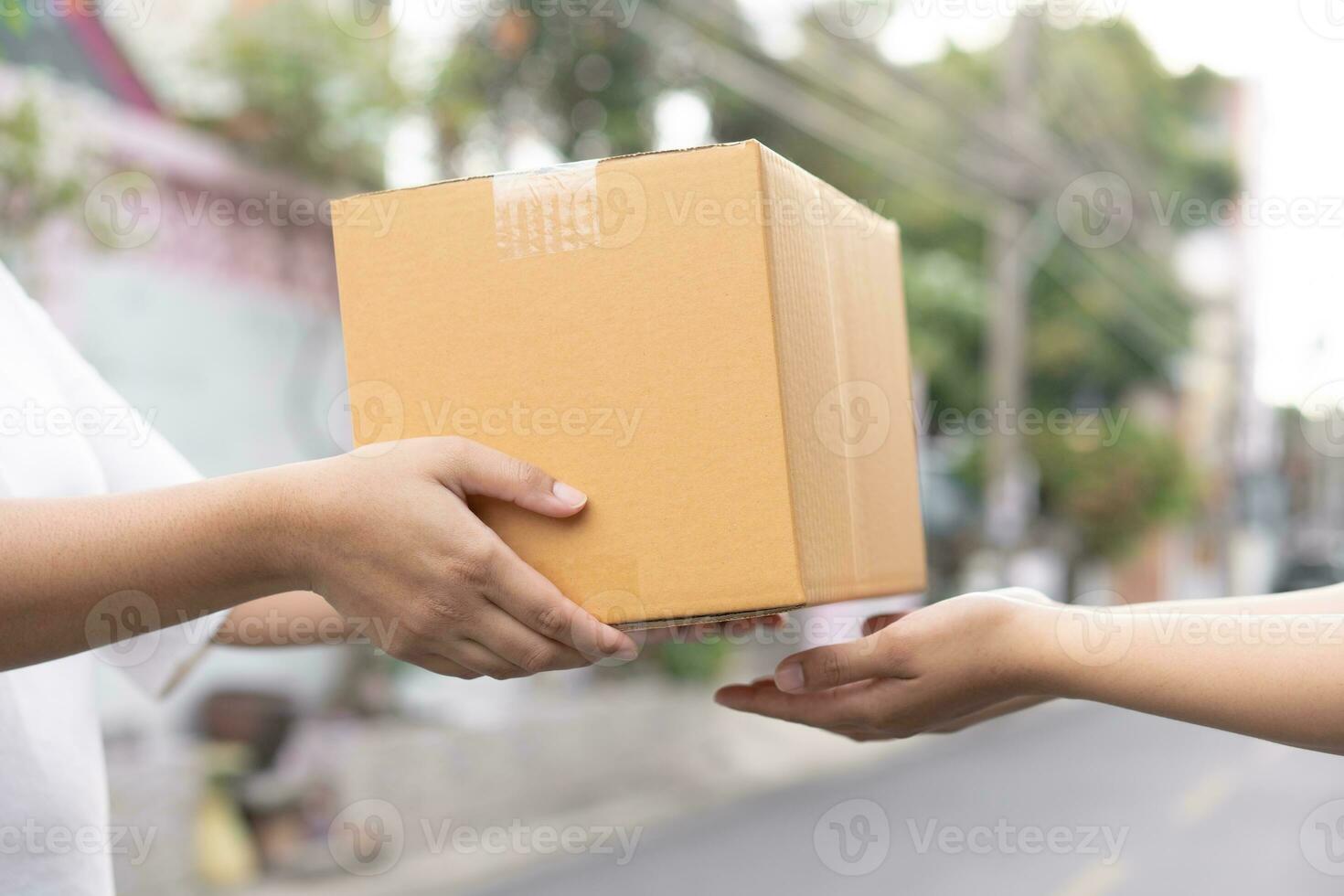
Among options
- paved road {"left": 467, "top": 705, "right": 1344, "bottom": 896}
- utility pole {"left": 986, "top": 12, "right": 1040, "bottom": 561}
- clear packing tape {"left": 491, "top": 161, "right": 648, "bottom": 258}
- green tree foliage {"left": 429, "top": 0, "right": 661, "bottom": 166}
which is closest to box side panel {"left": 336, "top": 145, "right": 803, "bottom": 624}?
clear packing tape {"left": 491, "top": 161, "right": 648, "bottom": 258}

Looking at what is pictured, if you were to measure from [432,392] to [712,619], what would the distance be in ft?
1.27

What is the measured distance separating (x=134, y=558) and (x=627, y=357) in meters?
0.51

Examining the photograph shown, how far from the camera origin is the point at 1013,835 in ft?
20.3

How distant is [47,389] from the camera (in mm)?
1371

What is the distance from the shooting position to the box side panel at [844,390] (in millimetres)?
1342

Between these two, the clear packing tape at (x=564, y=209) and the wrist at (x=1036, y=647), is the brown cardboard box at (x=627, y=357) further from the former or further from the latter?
the wrist at (x=1036, y=647)

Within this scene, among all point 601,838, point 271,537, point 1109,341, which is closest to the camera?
point 271,537

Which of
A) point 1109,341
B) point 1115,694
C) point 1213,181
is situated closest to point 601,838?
point 1115,694

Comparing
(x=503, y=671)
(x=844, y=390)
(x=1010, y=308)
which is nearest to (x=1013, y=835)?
(x=844, y=390)

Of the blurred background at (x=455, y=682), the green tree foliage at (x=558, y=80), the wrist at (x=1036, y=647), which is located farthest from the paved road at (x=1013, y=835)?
the wrist at (x=1036, y=647)

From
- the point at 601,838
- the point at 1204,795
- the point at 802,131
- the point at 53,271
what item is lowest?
the point at 1204,795

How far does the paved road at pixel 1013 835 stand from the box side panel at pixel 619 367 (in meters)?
4.31

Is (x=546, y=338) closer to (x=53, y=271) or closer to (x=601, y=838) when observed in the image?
(x=53, y=271)

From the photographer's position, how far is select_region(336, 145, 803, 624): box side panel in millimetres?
1307
